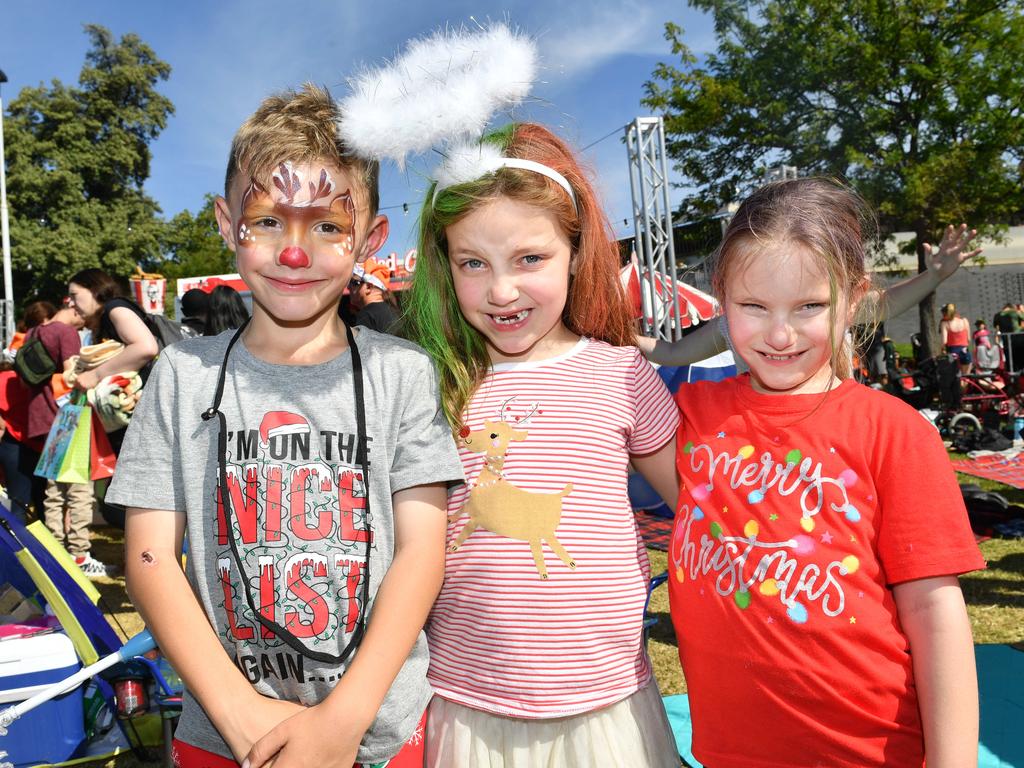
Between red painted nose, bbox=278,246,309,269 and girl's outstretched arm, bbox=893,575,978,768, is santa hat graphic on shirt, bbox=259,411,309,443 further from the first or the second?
girl's outstretched arm, bbox=893,575,978,768

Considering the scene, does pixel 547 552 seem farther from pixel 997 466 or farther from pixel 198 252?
pixel 198 252

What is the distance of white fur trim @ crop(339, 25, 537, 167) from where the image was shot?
137 centimetres

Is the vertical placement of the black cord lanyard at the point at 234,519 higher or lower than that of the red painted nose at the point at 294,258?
lower

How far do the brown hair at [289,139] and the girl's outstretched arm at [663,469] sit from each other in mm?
732

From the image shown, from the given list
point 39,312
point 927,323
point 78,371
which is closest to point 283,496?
point 78,371

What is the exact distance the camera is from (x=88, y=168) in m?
26.4

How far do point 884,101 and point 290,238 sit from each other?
15.8 meters

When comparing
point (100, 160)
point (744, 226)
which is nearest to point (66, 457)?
point (744, 226)

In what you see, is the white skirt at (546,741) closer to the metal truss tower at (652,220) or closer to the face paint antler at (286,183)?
the face paint antler at (286,183)

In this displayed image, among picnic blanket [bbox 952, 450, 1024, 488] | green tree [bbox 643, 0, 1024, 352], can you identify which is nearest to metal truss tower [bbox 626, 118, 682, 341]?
picnic blanket [bbox 952, 450, 1024, 488]

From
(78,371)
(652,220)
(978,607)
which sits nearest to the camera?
(978,607)

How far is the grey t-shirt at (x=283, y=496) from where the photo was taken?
48.0 inches

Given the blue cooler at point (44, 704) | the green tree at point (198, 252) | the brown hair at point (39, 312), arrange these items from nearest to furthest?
the blue cooler at point (44, 704)
the brown hair at point (39, 312)
the green tree at point (198, 252)

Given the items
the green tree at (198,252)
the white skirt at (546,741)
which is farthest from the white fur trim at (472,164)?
the green tree at (198,252)
